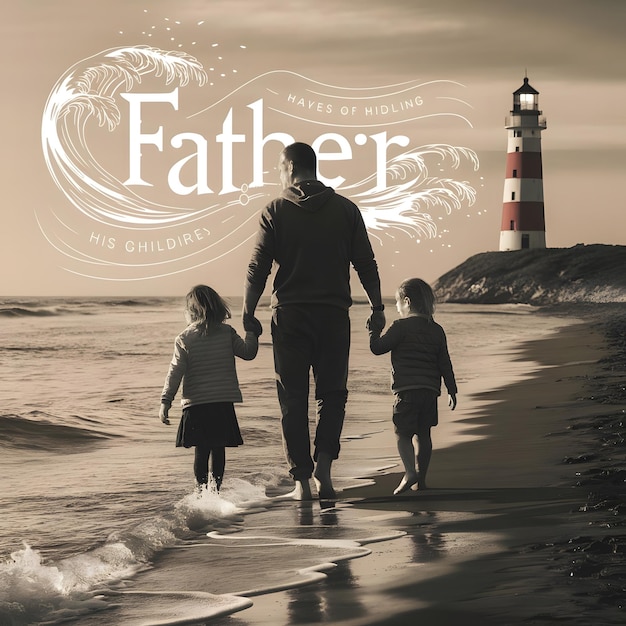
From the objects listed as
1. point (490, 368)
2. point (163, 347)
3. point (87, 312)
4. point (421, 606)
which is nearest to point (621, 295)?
point (87, 312)

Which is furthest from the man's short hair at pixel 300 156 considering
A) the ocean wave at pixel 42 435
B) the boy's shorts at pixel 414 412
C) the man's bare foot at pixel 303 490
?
the ocean wave at pixel 42 435

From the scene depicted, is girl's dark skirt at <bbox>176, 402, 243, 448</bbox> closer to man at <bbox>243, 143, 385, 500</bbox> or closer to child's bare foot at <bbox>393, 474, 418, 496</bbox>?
man at <bbox>243, 143, 385, 500</bbox>

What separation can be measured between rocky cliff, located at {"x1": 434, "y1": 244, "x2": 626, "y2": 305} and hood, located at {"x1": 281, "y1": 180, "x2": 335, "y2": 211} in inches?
2412

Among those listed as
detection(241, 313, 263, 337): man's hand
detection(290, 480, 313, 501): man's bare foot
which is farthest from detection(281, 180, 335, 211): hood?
detection(290, 480, 313, 501): man's bare foot

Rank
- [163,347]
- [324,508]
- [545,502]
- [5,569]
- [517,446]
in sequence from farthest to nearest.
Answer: [163,347] < [517,446] < [324,508] < [545,502] < [5,569]

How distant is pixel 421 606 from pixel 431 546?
0.93 metres

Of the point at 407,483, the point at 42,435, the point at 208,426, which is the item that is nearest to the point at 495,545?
the point at 407,483

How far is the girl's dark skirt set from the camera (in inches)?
251

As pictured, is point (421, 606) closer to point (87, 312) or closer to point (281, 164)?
point (281, 164)

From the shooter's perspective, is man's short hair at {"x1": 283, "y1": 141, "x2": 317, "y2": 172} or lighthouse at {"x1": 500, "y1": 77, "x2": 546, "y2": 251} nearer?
man's short hair at {"x1": 283, "y1": 141, "x2": 317, "y2": 172}

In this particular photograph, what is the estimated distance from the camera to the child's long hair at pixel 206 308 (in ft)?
21.0

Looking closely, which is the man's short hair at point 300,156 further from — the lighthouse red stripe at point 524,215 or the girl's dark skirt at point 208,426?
the lighthouse red stripe at point 524,215

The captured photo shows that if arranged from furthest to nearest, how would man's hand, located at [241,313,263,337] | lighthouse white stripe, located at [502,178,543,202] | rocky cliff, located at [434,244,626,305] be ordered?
rocky cliff, located at [434,244,626,305] → lighthouse white stripe, located at [502,178,543,202] → man's hand, located at [241,313,263,337]

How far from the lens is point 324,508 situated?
19.3 feet
